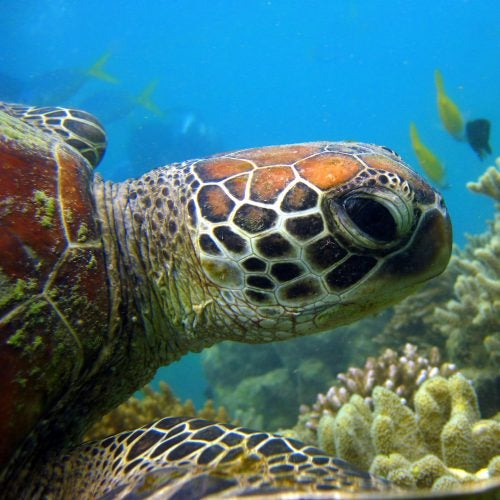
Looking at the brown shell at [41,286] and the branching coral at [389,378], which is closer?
the brown shell at [41,286]

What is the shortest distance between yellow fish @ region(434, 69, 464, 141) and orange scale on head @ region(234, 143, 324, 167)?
487cm

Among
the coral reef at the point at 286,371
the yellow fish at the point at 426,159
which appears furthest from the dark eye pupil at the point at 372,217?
the yellow fish at the point at 426,159

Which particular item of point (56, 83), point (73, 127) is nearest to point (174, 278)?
point (73, 127)

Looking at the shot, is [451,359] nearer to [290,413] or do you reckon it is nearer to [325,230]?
[325,230]

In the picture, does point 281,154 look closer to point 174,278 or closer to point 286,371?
point 174,278

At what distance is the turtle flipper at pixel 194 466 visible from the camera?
84 centimetres

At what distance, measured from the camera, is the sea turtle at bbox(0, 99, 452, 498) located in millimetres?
1163

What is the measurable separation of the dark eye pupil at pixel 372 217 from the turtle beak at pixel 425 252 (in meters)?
0.09

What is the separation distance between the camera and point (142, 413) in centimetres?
305

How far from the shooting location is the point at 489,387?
2.70 metres

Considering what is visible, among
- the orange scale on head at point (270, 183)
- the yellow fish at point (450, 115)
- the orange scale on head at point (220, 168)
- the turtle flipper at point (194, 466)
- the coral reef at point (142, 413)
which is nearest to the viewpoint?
the turtle flipper at point (194, 466)

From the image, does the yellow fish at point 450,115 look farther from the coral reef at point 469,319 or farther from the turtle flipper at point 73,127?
the turtle flipper at point 73,127

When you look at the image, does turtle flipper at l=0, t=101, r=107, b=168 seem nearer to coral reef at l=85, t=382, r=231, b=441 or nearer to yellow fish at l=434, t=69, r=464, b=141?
coral reef at l=85, t=382, r=231, b=441

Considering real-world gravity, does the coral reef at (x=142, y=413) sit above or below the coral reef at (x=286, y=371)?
above
